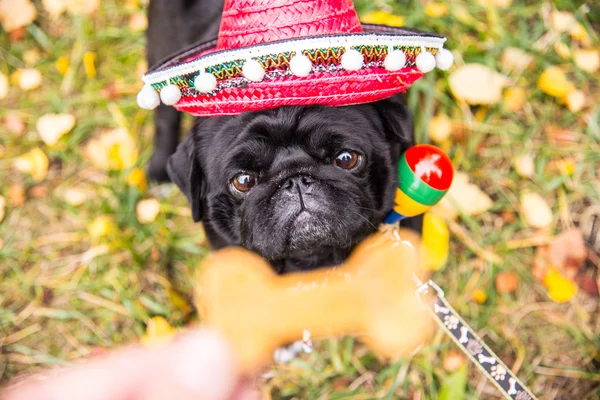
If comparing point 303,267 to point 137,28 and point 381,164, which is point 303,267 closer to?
point 381,164

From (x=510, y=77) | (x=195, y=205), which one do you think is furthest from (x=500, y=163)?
(x=195, y=205)

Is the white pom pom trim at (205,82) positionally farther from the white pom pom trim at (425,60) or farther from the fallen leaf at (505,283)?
the fallen leaf at (505,283)

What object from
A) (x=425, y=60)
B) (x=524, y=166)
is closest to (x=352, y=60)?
(x=425, y=60)

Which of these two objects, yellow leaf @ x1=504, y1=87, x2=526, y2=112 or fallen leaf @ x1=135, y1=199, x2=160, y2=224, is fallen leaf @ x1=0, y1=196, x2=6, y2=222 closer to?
fallen leaf @ x1=135, y1=199, x2=160, y2=224

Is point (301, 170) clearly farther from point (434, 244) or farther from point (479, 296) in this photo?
point (479, 296)

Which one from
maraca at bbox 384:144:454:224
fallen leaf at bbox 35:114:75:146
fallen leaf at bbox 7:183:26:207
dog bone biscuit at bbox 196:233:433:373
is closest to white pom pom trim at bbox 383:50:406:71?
maraca at bbox 384:144:454:224


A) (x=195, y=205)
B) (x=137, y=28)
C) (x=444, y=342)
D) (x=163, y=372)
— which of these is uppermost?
(x=137, y=28)

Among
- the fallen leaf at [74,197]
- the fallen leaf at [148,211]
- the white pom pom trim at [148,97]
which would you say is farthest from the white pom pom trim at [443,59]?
the fallen leaf at [74,197]

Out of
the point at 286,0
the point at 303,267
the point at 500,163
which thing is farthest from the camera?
the point at 500,163
